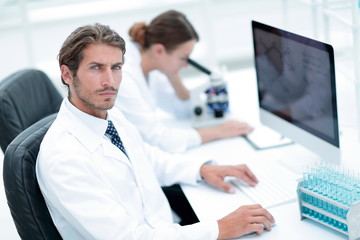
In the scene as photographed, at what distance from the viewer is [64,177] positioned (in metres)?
1.57

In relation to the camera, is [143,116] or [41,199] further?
[143,116]

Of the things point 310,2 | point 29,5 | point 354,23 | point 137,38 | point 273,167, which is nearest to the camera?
point 354,23

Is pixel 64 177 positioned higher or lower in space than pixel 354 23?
lower

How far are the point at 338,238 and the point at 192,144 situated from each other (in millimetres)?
959

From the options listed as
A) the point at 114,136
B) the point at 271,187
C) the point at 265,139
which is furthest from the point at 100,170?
the point at 265,139

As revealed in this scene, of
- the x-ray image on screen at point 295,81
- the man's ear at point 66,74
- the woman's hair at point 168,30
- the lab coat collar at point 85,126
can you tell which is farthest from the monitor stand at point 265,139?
the man's ear at point 66,74

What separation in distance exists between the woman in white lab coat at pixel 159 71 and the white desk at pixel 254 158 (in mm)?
64

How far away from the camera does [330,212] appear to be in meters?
1.60

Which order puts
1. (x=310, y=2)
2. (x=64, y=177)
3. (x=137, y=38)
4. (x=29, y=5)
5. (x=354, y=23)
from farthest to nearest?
1. (x=29, y=5)
2. (x=137, y=38)
3. (x=310, y=2)
4. (x=354, y=23)
5. (x=64, y=177)

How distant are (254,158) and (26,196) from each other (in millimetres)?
945

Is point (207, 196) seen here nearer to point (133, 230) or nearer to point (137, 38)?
point (133, 230)

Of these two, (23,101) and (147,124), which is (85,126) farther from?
(147,124)

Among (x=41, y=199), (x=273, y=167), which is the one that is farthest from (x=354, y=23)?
(x=41, y=199)

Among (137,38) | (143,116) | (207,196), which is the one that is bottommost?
(207,196)
